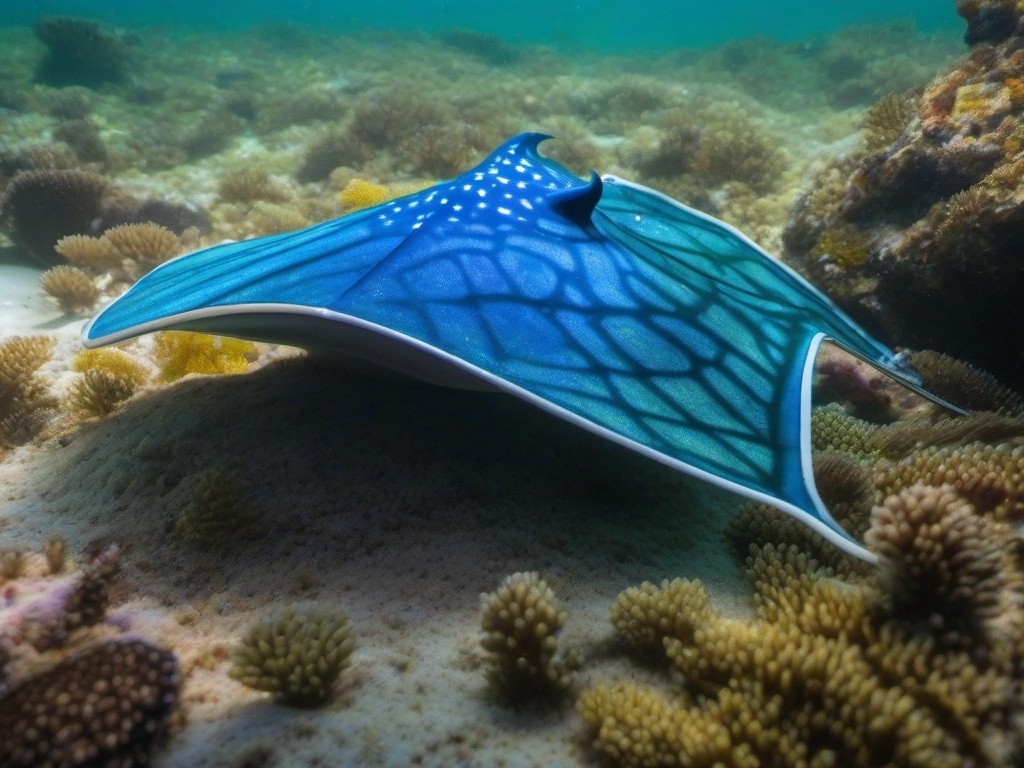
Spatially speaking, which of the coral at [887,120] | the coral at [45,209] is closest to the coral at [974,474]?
the coral at [887,120]

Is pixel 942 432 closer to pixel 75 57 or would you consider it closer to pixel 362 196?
pixel 362 196

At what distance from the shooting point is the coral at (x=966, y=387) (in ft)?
12.1

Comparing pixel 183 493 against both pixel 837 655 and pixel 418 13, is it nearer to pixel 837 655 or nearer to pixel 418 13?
pixel 837 655

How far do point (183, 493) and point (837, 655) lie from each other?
2943mm

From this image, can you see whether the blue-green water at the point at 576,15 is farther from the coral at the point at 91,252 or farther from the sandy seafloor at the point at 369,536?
the sandy seafloor at the point at 369,536

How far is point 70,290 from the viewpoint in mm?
5996

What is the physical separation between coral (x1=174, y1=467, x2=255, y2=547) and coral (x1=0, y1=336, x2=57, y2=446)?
7.08 feet

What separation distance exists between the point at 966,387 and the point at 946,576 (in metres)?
2.50

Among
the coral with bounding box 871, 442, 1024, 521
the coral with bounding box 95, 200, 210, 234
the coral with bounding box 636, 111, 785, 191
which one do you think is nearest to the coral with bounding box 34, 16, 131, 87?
the coral with bounding box 95, 200, 210, 234

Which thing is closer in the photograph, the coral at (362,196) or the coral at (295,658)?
the coral at (295,658)

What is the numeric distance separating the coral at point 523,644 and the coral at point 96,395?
3.33 m

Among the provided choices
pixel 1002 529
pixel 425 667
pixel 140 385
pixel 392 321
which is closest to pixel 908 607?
pixel 1002 529

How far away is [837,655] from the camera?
1.87m

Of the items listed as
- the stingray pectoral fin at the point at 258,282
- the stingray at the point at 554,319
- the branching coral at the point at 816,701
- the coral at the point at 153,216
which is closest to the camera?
the branching coral at the point at 816,701
